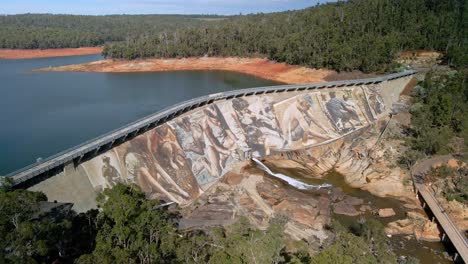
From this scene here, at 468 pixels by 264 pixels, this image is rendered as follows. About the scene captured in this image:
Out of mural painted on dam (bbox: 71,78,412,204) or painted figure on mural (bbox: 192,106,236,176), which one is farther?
painted figure on mural (bbox: 192,106,236,176)

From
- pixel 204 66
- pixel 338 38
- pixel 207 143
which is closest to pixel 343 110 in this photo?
pixel 207 143

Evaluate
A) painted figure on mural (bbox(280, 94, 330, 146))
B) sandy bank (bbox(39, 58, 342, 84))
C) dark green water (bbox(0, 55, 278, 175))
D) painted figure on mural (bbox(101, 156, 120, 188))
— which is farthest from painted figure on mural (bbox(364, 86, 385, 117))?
painted figure on mural (bbox(101, 156, 120, 188))

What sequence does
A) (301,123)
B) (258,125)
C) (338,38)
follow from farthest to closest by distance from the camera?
1. (338,38)
2. (301,123)
3. (258,125)

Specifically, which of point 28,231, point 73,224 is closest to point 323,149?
point 73,224

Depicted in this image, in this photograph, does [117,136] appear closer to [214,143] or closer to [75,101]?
[214,143]

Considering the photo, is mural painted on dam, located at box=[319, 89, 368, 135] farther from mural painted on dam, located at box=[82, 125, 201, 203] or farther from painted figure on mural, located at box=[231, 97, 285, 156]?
mural painted on dam, located at box=[82, 125, 201, 203]

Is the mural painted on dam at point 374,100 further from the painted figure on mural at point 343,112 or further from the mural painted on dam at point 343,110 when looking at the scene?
the painted figure on mural at point 343,112
